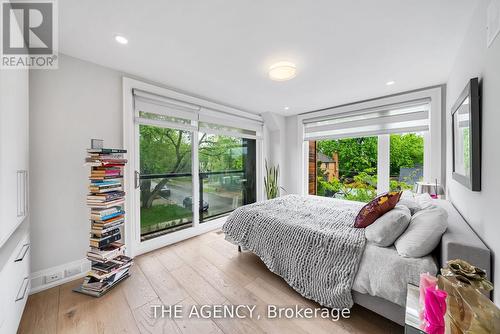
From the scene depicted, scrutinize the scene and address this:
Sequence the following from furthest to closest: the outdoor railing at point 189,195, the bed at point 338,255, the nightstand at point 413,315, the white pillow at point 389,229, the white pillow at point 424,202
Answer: the outdoor railing at point 189,195
the white pillow at point 424,202
the white pillow at point 389,229
the bed at point 338,255
the nightstand at point 413,315

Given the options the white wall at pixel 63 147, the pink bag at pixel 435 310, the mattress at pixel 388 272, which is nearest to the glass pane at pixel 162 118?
the white wall at pixel 63 147

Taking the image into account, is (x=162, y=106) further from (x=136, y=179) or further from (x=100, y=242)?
(x=100, y=242)

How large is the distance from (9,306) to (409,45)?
375cm

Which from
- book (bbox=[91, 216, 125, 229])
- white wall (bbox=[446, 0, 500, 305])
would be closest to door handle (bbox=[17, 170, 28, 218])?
book (bbox=[91, 216, 125, 229])

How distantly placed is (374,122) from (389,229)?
8.02 ft

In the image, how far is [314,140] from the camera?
4.34 m

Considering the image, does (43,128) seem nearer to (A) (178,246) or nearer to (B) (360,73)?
(A) (178,246)

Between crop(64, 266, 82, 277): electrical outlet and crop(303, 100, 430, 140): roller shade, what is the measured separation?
426 centimetres

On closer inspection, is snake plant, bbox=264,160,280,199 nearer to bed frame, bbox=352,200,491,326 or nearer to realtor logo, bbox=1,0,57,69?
bed frame, bbox=352,200,491,326

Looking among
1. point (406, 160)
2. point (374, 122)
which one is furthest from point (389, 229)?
point (374, 122)

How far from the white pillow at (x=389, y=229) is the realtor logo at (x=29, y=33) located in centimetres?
284

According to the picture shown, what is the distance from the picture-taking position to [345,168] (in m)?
3.97

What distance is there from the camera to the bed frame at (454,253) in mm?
1094

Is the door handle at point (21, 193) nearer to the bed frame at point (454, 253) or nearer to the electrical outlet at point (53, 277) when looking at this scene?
the electrical outlet at point (53, 277)
